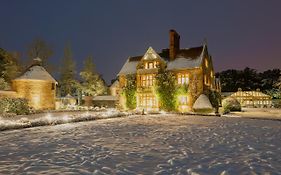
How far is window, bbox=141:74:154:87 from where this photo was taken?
109 feet

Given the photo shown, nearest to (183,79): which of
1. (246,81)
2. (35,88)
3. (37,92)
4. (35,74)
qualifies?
(37,92)

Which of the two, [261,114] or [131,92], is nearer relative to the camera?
[261,114]

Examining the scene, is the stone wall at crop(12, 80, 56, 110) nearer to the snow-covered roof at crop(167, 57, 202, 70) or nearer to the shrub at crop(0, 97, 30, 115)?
the shrub at crop(0, 97, 30, 115)

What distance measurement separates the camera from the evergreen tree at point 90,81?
52.6m

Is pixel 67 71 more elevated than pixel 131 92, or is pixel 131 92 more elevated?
pixel 67 71

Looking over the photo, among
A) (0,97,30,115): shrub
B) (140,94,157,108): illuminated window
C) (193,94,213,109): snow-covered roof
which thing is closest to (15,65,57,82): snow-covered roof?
(0,97,30,115): shrub

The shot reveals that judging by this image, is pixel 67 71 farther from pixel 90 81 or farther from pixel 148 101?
pixel 148 101

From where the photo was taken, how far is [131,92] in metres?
34.2

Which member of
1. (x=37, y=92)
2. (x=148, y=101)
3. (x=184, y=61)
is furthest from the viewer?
(x=148, y=101)

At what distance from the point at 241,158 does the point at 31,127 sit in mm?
13958

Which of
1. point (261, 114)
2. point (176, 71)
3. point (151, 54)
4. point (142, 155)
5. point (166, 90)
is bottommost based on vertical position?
point (142, 155)

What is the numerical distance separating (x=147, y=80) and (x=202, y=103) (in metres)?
8.87

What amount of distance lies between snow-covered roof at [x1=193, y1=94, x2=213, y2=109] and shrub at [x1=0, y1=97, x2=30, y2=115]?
64.9 ft

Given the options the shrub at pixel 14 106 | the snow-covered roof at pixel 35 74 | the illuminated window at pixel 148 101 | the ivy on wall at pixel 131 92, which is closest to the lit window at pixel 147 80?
the ivy on wall at pixel 131 92
